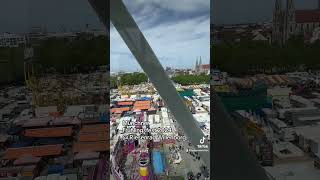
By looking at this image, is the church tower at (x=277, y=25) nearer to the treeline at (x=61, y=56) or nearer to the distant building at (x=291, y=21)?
the distant building at (x=291, y=21)

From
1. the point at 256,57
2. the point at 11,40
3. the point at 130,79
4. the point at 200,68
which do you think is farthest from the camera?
the point at 130,79

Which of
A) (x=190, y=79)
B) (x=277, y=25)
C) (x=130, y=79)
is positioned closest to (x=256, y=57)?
(x=277, y=25)

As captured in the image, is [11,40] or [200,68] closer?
[11,40]

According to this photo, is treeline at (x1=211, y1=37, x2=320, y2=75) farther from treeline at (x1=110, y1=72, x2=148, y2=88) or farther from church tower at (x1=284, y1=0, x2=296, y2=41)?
treeline at (x1=110, y1=72, x2=148, y2=88)

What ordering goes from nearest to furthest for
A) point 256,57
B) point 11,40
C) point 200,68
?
1. point 11,40
2. point 256,57
3. point 200,68

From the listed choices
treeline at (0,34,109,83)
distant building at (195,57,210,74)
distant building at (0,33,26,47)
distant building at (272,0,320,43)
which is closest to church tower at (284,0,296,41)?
distant building at (272,0,320,43)

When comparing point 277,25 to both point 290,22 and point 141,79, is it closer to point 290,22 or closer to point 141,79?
point 290,22

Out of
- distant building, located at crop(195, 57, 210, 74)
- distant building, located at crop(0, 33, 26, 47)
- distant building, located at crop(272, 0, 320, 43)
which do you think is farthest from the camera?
distant building, located at crop(195, 57, 210, 74)
